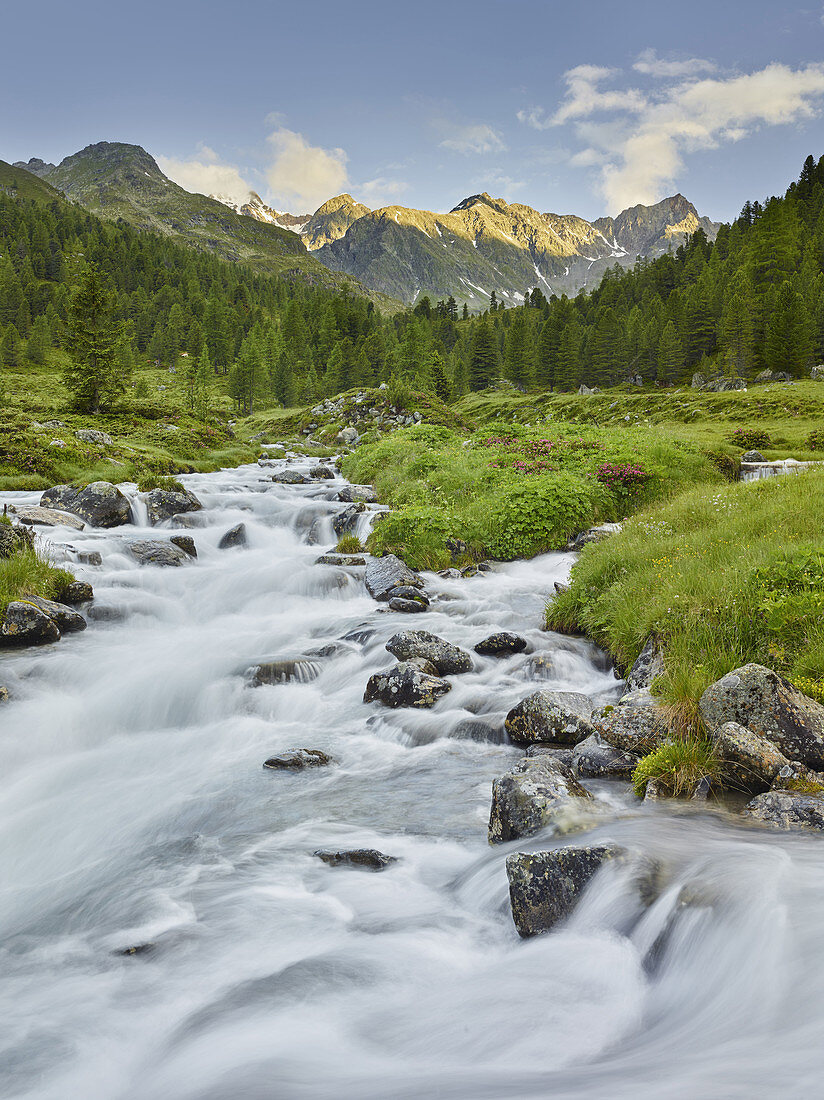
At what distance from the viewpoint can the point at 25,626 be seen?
34.9ft

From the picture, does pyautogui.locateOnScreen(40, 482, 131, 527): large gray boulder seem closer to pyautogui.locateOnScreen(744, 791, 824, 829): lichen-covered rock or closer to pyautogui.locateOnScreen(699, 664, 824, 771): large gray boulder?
pyautogui.locateOnScreen(699, 664, 824, 771): large gray boulder

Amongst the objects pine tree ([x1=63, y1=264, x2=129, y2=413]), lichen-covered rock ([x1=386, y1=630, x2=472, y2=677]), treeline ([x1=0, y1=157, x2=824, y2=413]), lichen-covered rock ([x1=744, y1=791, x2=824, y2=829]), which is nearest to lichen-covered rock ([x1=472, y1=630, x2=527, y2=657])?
lichen-covered rock ([x1=386, y1=630, x2=472, y2=677])

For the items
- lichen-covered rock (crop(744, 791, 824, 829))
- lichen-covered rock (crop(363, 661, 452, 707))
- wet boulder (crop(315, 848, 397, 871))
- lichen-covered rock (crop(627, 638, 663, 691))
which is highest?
lichen-covered rock (crop(627, 638, 663, 691))

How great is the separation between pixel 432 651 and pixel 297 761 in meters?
3.15

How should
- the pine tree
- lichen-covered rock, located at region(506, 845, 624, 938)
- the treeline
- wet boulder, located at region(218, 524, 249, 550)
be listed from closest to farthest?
1. lichen-covered rock, located at region(506, 845, 624, 938)
2. wet boulder, located at region(218, 524, 249, 550)
3. the pine tree
4. the treeline

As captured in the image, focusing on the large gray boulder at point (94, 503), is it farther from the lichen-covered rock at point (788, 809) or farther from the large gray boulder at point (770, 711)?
the lichen-covered rock at point (788, 809)

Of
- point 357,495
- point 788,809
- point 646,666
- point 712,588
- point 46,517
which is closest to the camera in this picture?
point 788,809

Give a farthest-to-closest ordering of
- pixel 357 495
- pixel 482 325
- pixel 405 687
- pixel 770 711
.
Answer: pixel 482 325 → pixel 357 495 → pixel 405 687 → pixel 770 711

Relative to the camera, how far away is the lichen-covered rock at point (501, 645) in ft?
34.6

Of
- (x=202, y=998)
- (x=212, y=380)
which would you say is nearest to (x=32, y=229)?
(x=212, y=380)

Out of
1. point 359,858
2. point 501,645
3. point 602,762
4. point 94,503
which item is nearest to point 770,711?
point 602,762

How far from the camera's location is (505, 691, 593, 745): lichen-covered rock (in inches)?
295

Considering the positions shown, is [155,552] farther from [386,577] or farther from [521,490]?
[521,490]

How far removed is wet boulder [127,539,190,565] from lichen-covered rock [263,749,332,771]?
404 inches
